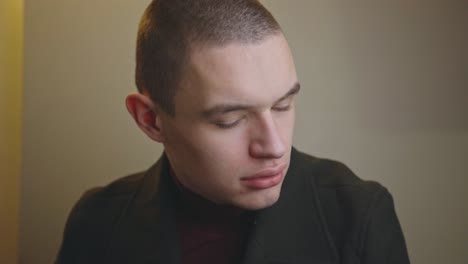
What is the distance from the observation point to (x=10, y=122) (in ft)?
4.43

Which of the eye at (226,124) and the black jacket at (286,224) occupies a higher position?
the eye at (226,124)

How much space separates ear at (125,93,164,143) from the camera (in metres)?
0.83

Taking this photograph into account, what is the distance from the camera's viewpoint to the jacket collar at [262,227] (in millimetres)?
856

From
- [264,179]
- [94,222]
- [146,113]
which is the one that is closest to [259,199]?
[264,179]

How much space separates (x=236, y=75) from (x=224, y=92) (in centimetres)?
3

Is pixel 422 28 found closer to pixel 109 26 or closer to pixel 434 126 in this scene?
pixel 434 126

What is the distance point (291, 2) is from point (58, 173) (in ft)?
2.60

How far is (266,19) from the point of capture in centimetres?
78

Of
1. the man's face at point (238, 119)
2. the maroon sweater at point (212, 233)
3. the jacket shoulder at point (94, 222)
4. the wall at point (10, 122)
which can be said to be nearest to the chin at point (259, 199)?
the man's face at point (238, 119)

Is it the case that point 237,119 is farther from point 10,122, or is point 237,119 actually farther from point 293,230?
point 10,122

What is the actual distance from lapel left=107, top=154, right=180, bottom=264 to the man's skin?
0.52 ft

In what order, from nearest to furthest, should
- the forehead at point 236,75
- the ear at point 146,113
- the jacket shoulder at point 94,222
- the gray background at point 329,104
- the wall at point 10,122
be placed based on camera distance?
the forehead at point 236,75, the ear at point 146,113, the jacket shoulder at point 94,222, the gray background at point 329,104, the wall at point 10,122

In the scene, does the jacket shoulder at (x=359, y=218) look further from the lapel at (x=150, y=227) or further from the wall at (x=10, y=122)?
the wall at (x=10, y=122)

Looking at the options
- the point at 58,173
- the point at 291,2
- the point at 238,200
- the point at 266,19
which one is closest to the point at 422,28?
the point at 291,2
